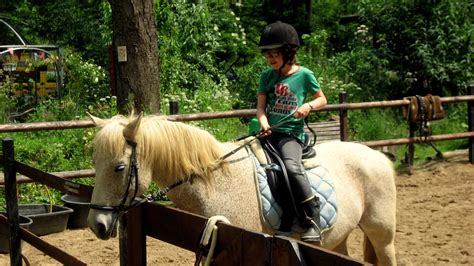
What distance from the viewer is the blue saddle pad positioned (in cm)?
372

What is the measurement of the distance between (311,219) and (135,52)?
519 centimetres

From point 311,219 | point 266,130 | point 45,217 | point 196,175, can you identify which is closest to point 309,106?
point 266,130

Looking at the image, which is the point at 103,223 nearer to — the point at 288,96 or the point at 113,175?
the point at 113,175

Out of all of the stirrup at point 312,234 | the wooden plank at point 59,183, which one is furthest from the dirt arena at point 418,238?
the stirrup at point 312,234

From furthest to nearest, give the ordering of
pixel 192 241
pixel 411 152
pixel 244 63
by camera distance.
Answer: pixel 244 63 → pixel 411 152 → pixel 192 241

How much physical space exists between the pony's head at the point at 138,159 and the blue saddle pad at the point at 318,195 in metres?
0.28

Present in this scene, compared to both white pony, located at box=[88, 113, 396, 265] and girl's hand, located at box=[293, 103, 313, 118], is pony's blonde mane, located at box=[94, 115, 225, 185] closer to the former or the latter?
white pony, located at box=[88, 113, 396, 265]

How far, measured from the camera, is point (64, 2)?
17.2m

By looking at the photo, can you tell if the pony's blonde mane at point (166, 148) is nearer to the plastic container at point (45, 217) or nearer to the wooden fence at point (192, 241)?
the wooden fence at point (192, 241)

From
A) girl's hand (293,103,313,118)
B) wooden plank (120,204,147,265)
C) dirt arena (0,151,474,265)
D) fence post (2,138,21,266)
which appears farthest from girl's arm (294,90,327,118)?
dirt arena (0,151,474,265)

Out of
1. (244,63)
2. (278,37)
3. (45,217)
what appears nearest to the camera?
(278,37)

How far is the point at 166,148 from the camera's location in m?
3.48

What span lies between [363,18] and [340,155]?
9.91 meters

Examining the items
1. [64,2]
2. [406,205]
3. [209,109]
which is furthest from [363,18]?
[64,2]
